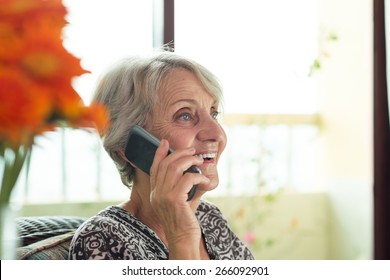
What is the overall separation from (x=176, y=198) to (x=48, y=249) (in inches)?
9.1

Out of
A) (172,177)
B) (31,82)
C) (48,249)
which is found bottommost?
(48,249)

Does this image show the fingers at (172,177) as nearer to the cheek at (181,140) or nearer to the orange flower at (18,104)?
the cheek at (181,140)

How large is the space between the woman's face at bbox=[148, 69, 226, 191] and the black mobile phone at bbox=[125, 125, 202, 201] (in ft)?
0.14

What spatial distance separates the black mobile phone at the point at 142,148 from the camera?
3.05 feet

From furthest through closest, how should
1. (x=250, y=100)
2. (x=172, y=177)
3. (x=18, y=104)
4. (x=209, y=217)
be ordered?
(x=250, y=100), (x=209, y=217), (x=172, y=177), (x=18, y=104)

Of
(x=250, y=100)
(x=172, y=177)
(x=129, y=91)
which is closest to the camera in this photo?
(x=172, y=177)

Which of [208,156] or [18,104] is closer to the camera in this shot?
[18,104]

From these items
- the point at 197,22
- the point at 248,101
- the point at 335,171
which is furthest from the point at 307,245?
the point at 197,22

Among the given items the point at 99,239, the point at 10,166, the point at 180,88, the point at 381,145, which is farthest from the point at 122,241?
the point at 381,145

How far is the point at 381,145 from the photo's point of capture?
6.74 ft

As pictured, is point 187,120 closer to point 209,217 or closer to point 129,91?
point 129,91

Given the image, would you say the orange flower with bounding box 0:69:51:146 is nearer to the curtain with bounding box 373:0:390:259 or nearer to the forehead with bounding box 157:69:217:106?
the forehead with bounding box 157:69:217:106
